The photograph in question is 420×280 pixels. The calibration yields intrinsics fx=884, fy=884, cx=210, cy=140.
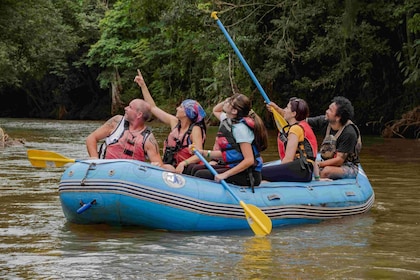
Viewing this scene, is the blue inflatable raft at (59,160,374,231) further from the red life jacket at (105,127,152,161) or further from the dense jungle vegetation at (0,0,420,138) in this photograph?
the dense jungle vegetation at (0,0,420,138)

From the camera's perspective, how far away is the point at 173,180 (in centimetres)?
757

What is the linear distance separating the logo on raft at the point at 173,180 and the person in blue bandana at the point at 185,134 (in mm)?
717

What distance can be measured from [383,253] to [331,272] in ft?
3.12

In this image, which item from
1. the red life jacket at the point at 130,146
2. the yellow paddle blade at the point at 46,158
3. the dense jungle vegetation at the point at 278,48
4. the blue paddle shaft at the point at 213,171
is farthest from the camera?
the dense jungle vegetation at the point at 278,48

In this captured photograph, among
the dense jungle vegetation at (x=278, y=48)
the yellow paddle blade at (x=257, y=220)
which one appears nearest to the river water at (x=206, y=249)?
the yellow paddle blade at (x=257, y=220)

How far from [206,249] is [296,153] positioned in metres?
2.08

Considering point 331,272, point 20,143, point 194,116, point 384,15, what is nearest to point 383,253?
point 331,272

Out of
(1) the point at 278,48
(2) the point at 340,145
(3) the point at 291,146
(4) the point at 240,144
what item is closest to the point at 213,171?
(4) the point at 240,144

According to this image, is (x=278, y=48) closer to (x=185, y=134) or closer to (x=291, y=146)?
(x=291, y=146)

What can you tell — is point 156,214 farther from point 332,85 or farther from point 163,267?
point 332,85

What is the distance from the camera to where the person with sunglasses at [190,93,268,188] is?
7879mm

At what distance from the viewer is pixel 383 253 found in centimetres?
693

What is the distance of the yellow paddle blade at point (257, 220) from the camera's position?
297 inches

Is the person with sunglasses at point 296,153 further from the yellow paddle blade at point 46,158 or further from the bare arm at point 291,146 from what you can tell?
the yellow paddle blade at point 46,158
